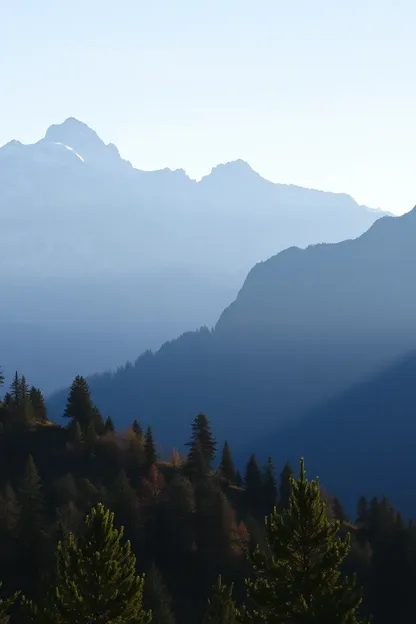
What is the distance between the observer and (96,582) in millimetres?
23250

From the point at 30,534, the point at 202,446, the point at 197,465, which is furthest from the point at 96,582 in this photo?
the point at 202,446

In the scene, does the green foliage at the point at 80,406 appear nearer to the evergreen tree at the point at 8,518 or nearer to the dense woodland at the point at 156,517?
the dense woodland at the point at 156,517

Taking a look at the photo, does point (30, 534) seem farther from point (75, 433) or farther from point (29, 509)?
point (75, 433)

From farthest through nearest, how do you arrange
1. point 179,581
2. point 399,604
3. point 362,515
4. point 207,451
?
point 362,515 → point 207,451 → point 399,604 → point 179,581

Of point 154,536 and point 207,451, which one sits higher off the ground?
point 207,451

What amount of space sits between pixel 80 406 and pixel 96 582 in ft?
300

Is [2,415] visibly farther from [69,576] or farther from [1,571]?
[69,576]

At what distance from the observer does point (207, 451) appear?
104 m

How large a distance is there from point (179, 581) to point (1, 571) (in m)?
23.9

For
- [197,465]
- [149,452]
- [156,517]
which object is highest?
[149,452]

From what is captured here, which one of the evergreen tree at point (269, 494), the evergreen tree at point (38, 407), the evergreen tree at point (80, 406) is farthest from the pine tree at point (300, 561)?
the evergreen tree at point (38, 407)

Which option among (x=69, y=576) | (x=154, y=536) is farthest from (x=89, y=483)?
(x=69, y=576)

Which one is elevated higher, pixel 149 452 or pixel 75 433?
pixel 75 433

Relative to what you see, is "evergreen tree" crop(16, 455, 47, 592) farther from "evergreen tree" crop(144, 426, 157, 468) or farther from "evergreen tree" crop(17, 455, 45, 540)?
"evergreen tree" crop(144, 426, 157, 468)
